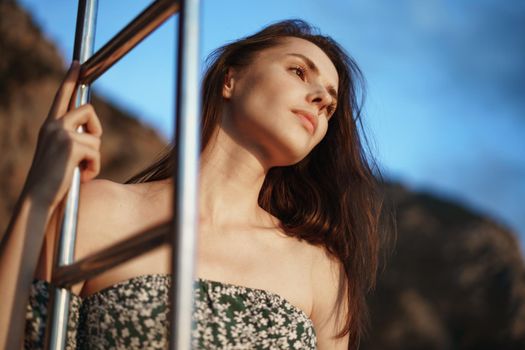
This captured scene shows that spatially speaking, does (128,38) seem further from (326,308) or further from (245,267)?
(326,308)

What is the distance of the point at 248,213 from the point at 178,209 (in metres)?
1.26

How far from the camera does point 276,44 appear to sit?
2.32 m

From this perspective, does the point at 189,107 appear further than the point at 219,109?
No

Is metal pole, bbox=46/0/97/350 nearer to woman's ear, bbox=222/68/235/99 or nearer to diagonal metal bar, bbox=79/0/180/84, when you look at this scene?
diagonal metal bar, bbox=79/0/180/84

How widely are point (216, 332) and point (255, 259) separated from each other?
326 millimetres

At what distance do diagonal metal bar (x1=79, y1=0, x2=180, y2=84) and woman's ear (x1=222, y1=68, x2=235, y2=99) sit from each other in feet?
2.42

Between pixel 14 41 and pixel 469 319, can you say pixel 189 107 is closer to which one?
pixel 14 41

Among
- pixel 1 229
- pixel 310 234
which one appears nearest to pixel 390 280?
pixel 1 229

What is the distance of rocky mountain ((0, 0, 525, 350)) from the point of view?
291 inches

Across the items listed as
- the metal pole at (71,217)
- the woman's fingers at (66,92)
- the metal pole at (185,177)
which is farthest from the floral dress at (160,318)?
the metal pole at (185,177)

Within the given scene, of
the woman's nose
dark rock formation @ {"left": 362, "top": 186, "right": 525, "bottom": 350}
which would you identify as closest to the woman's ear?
the woman's nose

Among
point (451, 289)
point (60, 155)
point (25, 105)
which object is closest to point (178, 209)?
point (60, 155)

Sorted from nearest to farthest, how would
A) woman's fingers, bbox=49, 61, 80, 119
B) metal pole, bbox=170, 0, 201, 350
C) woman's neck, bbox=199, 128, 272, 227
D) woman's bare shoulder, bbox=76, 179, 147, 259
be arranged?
metal pole, bbox=170, 0, 201, 350, woman's fingers, bbox=49, 61, 80, 119, woman's bare shoulder, bbox=76, 179, 147, 259, woman's neck, bbox=199, 128, 272, 227

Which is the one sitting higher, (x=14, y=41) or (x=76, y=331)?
(x=14, y=41)
